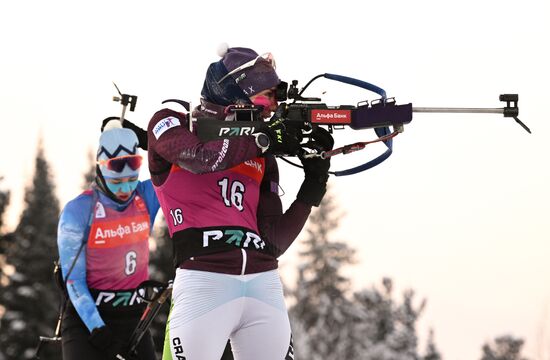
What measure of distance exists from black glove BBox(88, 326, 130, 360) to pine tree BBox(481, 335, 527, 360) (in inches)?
1887

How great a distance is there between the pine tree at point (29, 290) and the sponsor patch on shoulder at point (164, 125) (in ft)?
107

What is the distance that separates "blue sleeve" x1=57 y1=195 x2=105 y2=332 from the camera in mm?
7867

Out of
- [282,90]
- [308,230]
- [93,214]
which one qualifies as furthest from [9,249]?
[282,90]

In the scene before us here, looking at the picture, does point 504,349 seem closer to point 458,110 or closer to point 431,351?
point 431,351

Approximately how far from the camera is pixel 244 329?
5.66 meters

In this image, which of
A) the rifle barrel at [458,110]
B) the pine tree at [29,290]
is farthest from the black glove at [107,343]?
the pine tree at [29,290]

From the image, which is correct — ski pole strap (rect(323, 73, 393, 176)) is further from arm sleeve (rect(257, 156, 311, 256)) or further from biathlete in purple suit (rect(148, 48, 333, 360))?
biathlete in purple suit (rect(148, 48, 333, 360))

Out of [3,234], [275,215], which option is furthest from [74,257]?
[3,234]

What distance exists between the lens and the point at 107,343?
7676mm

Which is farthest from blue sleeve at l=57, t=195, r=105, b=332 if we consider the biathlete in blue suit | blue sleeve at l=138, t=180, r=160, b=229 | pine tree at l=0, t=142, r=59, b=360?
pine tree at l=0, t=142, r=59, b=360

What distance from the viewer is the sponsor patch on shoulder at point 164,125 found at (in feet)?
18.4

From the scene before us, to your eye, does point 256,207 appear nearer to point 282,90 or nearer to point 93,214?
point 282,90

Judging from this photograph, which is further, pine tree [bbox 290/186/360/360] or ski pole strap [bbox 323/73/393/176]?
pine tree [bbox 290/186/360/360]

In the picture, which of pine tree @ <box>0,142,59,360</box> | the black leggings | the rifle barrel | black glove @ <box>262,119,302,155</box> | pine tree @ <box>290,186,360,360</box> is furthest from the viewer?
pine tree @ <box>290,186,360,360</box>
